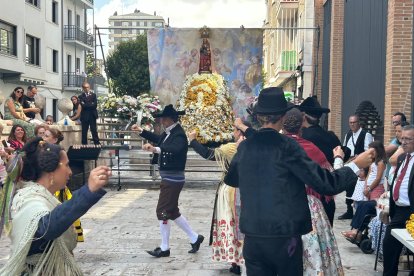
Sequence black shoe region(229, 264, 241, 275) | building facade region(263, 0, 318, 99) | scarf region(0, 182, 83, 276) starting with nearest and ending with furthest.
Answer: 1. scarf region(0, 182, 83, 276)
2. black shoe region(229, 264, 241, 275)
3. building facade region(263, 0, 318, 99)

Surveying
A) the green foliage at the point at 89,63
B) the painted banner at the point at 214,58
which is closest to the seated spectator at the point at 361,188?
the painted banner at the point at 214,58

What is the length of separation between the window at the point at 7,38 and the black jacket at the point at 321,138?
82.4 ft

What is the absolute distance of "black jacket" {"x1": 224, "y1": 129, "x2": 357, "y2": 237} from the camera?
3.92 m

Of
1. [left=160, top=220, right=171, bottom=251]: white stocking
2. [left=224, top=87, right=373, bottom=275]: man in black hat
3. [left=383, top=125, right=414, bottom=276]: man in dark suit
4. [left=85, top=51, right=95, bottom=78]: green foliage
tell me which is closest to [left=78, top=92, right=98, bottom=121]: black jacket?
[left=160, top=220, right=171, bottom=251]: white stocking

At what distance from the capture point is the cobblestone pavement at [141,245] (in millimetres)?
7211

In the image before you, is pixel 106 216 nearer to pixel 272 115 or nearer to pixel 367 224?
pixel 367 224

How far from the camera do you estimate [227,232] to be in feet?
22.4

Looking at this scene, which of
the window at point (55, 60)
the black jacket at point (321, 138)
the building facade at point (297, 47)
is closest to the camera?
the black jacket at point (321, 138)

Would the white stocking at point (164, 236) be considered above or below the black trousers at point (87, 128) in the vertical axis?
below

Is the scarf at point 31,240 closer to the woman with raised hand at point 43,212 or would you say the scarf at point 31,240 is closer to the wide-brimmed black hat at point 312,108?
the woman with raised hand at point 43,212

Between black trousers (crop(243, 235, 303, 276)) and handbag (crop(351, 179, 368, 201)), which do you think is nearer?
black trousers (crop(243, 235, 303, 276))

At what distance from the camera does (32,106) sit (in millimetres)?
13719

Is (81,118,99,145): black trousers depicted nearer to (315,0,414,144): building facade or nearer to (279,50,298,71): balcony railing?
(315,0,414,144): building facade

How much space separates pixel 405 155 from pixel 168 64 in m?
18.2
